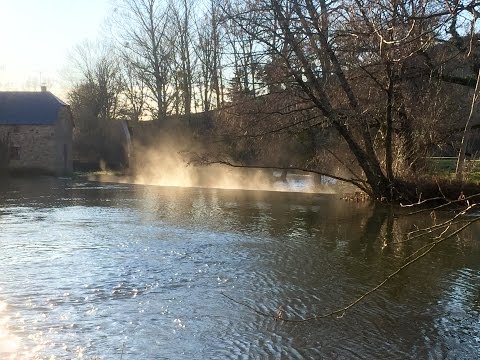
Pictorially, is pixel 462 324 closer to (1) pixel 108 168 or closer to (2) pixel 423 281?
(2) pixel 423 281

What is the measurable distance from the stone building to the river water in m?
29.3

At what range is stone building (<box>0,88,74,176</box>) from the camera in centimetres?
4262

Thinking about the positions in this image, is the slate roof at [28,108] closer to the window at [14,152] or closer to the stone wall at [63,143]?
the stone wall at [63,143]

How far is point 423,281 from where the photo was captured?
8922 millimetres

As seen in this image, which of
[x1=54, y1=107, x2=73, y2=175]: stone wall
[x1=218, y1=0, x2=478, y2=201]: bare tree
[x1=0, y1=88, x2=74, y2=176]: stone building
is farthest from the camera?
[x1=54, y1=107, x2=73, y2=175]: stone wall

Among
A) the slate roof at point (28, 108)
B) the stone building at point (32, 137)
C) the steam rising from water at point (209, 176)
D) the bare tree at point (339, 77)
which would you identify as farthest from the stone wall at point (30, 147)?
the bare tree at point (339, 77)

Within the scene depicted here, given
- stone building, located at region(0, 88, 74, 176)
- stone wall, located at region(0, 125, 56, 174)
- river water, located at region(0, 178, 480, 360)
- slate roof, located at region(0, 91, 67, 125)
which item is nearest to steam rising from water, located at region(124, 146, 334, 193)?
stone building, located at region(0, 88, 74, 176)

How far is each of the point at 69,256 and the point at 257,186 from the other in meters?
20.7

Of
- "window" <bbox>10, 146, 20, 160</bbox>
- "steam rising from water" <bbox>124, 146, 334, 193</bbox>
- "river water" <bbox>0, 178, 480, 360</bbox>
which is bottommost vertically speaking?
"river water" <bbox>0, 178, 480, 360</bbox>

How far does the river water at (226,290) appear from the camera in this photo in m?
6.00

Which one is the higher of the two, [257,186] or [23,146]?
[23,146]

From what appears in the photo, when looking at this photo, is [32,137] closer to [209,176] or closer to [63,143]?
[63,143]

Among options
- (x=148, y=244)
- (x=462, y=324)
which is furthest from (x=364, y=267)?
(x=148, y=244)

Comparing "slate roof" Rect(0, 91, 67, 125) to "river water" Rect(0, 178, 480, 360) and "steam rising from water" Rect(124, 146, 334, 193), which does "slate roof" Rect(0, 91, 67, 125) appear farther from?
"river water" Rect(0, 178, 480, 360)
